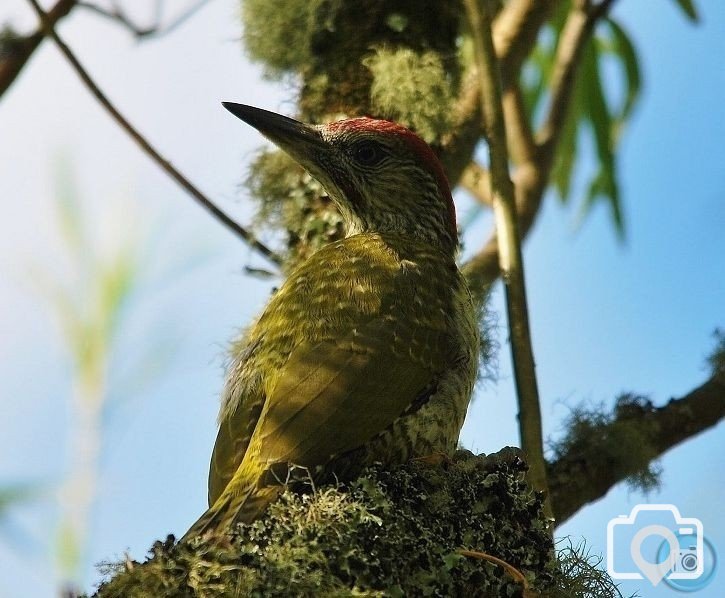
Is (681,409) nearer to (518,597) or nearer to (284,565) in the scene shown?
(518,597)

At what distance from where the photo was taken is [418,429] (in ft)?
11.1

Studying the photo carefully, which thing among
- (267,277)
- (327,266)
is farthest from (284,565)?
(267,277)

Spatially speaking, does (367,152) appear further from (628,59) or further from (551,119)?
(628,59)

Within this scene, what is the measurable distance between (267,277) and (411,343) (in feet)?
3.72

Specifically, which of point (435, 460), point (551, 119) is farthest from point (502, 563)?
point (551, 119)

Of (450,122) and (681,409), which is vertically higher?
(450,122)

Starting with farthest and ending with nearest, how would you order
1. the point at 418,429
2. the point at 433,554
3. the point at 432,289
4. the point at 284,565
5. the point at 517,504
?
the point at 432,289
the point at 418,429
the point at 517,504
the point at 433,554
the point at 284,565

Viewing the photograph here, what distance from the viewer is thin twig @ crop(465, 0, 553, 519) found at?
12.1 feet

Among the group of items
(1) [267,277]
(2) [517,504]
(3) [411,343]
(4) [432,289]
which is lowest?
(2) [517,504]

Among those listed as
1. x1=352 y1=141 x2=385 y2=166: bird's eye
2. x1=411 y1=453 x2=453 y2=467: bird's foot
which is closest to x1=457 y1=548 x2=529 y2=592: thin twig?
x1=411 y1=453 x2=453 y2=467: bird's foot

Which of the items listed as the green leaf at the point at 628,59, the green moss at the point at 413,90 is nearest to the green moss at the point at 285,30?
the green moss at the point at 413,90

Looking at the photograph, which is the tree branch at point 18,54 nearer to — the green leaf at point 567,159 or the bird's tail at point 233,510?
the bird's tail at point 233,510

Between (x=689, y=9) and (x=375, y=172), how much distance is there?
2.04 m

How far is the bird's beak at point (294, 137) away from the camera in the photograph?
418 centimetres
